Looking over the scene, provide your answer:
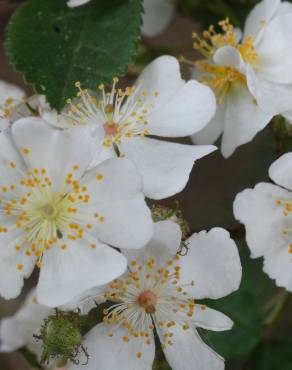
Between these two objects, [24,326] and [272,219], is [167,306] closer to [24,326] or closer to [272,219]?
[272,219]

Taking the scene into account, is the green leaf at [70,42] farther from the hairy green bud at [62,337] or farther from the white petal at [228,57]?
the hairy green bud at [62,337]

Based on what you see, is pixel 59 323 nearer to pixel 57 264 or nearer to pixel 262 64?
pixel 57 264

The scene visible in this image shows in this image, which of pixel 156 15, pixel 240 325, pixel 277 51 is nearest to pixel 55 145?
pixel 277 51

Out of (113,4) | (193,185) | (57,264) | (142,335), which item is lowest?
(193,185)

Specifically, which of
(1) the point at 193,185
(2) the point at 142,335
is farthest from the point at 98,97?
(1) the point at 193,185

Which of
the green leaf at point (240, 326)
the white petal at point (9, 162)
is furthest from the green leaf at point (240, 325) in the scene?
the white petal at point (9, 162)
